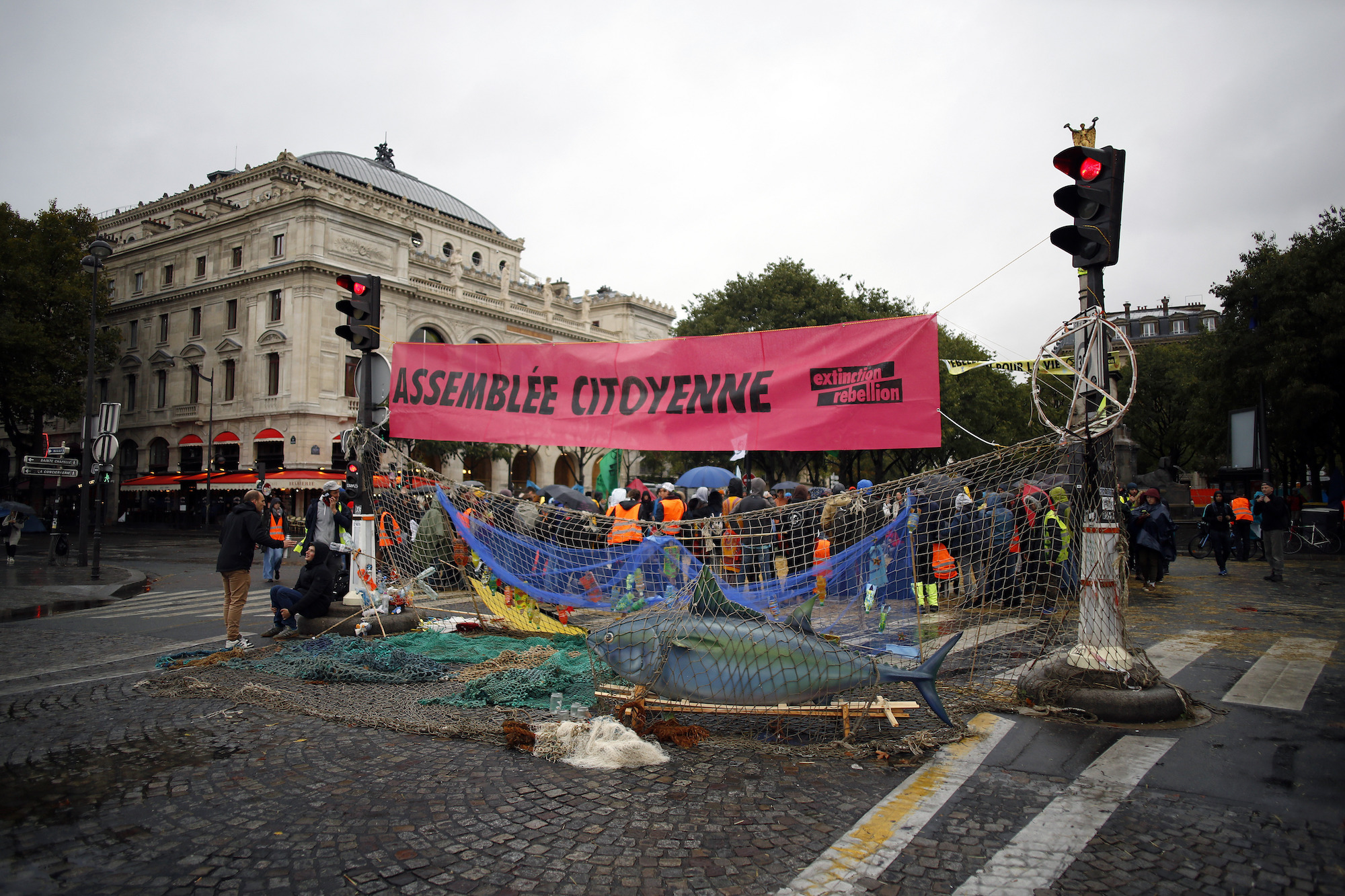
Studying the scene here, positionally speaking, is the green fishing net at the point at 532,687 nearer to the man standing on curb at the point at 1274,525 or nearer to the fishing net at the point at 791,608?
the fishing net at the point at 791,608

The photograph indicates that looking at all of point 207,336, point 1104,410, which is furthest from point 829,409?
point 207,336

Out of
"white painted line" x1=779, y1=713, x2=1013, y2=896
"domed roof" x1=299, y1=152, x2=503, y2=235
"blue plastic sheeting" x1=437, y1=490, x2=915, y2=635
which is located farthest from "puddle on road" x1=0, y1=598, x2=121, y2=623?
"domed roof" x1=299, y1=152, x2=503, y2=235

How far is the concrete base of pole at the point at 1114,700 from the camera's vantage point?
5.46 metres

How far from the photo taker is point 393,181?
64.2 meters

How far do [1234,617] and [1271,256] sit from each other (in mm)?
22345

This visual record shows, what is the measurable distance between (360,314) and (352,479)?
2.58m

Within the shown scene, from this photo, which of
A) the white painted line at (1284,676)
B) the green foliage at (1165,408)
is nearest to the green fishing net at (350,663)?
the white painted line at (1284,676)

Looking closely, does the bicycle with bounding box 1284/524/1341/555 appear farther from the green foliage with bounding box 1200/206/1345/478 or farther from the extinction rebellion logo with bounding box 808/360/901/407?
the extinction rebellion logo with bounding box 808/360/901/407

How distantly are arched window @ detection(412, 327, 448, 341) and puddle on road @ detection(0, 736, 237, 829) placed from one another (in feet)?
151

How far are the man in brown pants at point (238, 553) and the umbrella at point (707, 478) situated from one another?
12.9 m

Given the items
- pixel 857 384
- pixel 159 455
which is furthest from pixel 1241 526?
pixel 159 455

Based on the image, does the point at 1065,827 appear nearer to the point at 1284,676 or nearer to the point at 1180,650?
the point at 1284,676

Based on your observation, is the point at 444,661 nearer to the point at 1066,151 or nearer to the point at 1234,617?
the point at 1066,151

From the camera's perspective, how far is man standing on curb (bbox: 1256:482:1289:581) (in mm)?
13883
